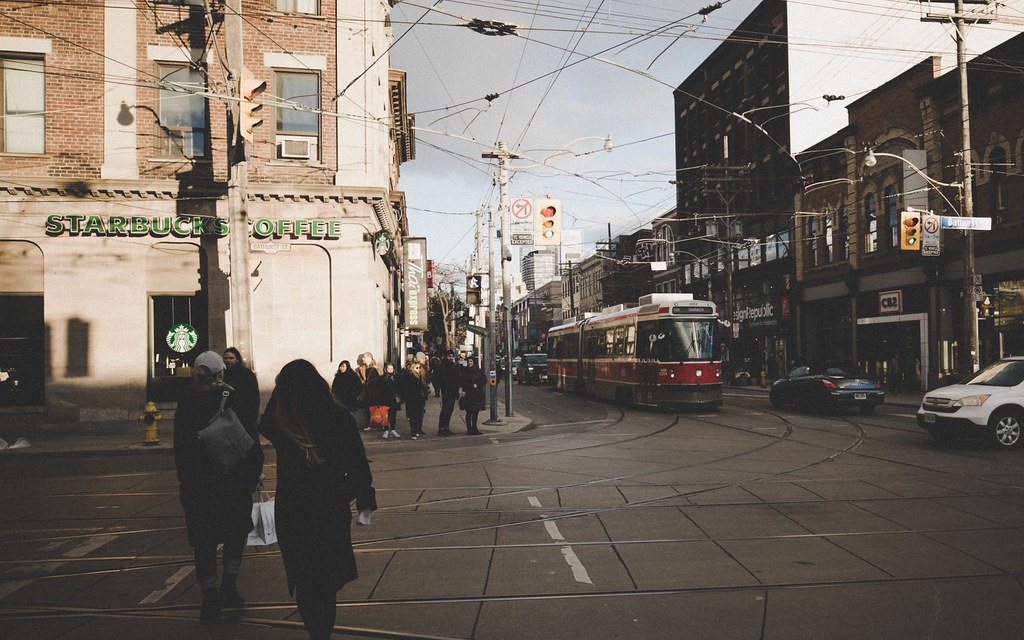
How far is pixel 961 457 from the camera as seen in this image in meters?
12.0

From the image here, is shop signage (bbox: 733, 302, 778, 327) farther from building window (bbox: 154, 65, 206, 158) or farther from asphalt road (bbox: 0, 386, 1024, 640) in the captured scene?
building window (bbox: 154, 65, 206, 158)

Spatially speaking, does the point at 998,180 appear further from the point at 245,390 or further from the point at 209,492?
the point at 209,492

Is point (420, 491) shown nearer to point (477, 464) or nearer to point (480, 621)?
point (477, 464)

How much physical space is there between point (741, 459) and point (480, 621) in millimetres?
8356

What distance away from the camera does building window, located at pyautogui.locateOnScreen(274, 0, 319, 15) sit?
19.1m

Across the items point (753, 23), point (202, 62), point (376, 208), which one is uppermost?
point (753, 23)

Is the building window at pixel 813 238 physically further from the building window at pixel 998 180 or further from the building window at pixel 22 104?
the building window at pixel 22 104

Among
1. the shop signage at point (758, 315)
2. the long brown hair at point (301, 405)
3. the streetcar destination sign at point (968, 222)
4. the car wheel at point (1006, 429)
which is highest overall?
the streetcar destination sign at point (968, 222)

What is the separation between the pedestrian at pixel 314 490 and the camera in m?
4.04

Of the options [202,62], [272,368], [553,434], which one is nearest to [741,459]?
[553,434]

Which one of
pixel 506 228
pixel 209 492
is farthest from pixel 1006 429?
pixel 209 492

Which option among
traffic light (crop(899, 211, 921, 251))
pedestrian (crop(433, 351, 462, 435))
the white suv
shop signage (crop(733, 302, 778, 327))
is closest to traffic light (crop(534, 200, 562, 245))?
pedestrian (crop(433, 351, 462, 435))

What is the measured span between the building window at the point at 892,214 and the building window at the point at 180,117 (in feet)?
87.3

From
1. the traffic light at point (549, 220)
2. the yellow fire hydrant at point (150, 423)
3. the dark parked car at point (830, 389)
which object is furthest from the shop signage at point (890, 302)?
the yellow fire hydrant at point (150, 423)
